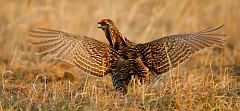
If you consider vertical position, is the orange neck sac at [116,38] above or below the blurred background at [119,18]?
below

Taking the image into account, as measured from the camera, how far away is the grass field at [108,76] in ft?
22.4

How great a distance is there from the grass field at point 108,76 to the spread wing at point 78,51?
0.61ft

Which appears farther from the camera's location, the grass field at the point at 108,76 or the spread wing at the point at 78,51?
the spread wing at the point at 78,51

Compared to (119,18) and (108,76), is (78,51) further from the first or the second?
(119,18)

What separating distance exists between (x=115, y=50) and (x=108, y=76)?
5.05 feet

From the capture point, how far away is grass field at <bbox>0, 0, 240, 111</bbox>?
6.83m

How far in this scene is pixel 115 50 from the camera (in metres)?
7.82

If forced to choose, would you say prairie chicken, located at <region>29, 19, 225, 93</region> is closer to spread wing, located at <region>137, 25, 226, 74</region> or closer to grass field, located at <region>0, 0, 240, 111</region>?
spread wing, located at <region>137, 25, 226, 74</region>

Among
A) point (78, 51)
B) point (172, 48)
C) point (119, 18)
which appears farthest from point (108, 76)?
point (119, 18)

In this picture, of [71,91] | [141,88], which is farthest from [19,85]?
[141,88]

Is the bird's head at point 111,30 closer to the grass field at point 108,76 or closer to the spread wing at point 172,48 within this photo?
the spread wing at point 172,48

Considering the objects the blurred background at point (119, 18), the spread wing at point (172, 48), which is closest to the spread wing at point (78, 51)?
the spread wing at point (172, 48)

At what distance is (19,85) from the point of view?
27.9 ft

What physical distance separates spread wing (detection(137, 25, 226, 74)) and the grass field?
0.19 metres
